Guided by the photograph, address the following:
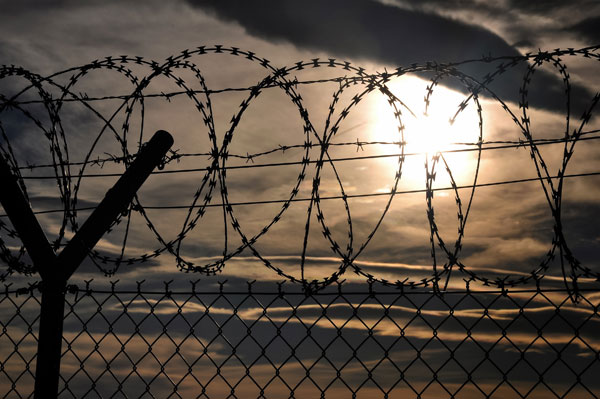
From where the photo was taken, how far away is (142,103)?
21.6 ft

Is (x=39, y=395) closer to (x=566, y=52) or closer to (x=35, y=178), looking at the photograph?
(x=35, y=178)

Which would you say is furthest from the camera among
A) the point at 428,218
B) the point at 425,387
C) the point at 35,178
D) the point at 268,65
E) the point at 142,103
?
the point at 35,178

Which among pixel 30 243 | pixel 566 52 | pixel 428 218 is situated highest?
pixel 566 52

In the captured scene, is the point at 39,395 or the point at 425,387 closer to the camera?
the point at 425,387

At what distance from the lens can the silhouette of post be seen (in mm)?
5156

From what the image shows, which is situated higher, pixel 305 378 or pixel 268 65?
pixel 268 65

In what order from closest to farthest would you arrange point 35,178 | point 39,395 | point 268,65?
1. point 39,395
2. point 268,65
3. point 35,178

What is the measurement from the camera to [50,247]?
537 centimetres

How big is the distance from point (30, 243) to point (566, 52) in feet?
13.7

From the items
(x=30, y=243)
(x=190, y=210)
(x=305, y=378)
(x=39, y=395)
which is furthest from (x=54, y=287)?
(x=305, y=378)

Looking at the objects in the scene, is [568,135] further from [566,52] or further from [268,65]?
[268,65]

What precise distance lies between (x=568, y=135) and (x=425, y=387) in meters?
2.38

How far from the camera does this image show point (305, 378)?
178 inches

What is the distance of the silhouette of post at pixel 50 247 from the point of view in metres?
5.16
